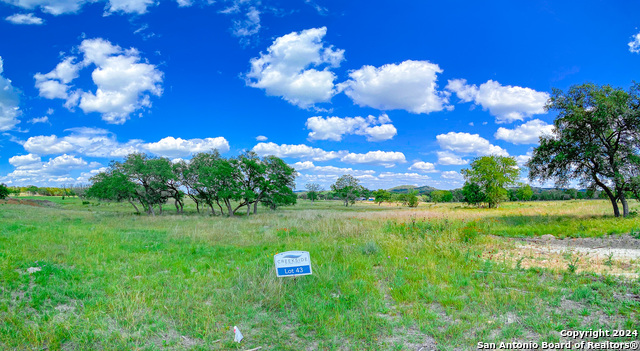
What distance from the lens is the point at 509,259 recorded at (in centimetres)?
873

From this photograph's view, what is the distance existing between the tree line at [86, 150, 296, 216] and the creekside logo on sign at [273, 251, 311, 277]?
29.0m

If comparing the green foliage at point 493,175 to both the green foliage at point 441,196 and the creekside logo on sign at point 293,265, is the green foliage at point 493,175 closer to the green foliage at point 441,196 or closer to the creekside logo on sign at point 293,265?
the creekside logo on sign at point 293,265

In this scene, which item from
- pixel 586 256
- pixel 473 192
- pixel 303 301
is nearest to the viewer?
pixel 303 301

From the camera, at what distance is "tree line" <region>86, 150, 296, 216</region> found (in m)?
34.3

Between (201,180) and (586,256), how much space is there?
109 feet

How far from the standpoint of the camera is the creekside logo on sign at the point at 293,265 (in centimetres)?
628

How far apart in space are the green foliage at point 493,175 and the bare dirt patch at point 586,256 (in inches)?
1454

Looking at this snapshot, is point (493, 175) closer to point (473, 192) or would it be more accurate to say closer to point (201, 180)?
point (473, 192)

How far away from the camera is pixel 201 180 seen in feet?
112

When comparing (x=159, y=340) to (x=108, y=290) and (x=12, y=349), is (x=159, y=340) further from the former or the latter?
(x=108, y=290)

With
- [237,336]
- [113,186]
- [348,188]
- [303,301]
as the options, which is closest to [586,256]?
[303,301]

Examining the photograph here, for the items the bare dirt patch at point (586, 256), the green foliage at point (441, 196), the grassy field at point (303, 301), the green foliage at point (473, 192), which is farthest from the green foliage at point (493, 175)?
the green foliage at point (441, 196)

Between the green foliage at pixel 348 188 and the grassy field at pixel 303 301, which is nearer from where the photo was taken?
the grassy field at pixel 303 301

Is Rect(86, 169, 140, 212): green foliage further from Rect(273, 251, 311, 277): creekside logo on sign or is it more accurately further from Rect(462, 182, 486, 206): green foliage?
Rect(462, 182, 486, 206): green foliage
